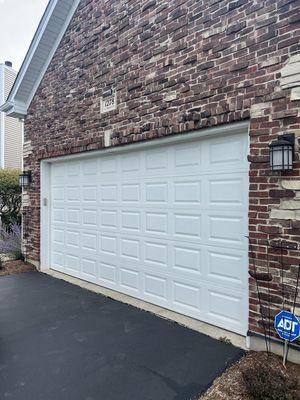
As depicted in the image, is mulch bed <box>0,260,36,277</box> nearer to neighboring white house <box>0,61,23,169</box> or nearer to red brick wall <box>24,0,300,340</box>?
red brick wall <box>24,0,300,340</box>

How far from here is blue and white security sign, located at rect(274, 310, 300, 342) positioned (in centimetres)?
299

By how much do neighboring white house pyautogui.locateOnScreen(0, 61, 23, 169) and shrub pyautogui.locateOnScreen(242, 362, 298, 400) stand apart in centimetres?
1466

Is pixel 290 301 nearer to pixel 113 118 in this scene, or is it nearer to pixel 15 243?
pixel 113 118

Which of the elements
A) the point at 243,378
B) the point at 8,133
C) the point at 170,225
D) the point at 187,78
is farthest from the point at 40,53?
the point at 8,133

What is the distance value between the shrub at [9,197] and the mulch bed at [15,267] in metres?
3.37

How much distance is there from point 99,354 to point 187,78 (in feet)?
11.6

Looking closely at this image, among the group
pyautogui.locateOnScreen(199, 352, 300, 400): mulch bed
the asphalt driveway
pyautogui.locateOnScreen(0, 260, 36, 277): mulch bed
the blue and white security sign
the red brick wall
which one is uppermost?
the red brick wall

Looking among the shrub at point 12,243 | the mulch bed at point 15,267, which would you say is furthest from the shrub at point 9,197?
the mulch bed at point 15,267

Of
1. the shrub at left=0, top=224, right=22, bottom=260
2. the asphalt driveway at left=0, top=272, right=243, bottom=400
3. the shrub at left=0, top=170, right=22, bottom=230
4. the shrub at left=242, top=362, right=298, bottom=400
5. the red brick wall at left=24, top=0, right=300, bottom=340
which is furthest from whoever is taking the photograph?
the shrub at left=0, top=170, right=22, bottom=230

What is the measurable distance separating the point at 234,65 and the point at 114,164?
2.62 m

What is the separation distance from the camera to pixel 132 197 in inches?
202

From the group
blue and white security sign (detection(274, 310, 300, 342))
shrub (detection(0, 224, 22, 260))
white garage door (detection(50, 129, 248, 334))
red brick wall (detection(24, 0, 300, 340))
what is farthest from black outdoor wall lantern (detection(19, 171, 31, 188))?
blue and white security sign (detection(274, 310, 300, 342))

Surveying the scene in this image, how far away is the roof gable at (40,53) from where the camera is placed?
620cm

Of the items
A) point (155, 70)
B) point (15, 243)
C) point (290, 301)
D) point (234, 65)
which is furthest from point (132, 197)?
point (15, 243)
